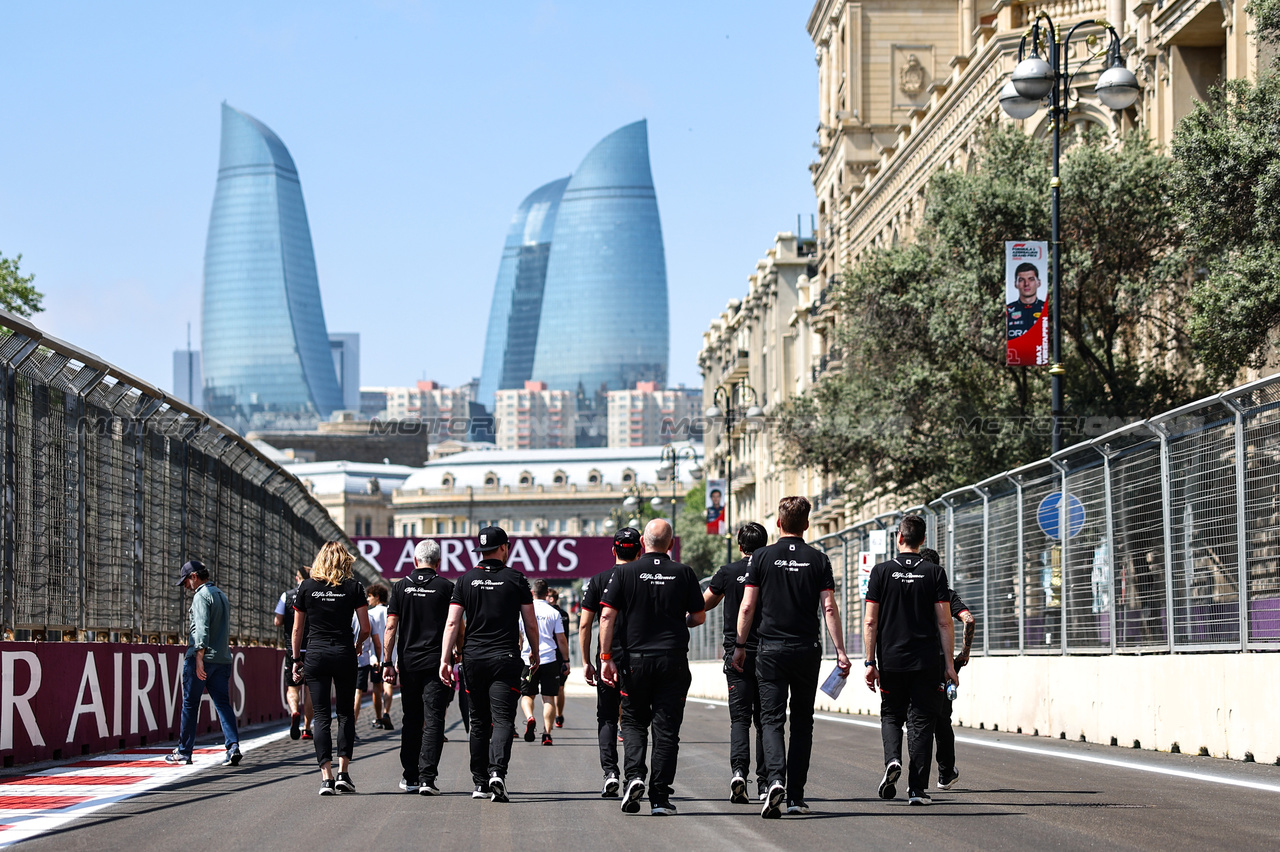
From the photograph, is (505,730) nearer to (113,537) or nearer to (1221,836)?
(1221,836)

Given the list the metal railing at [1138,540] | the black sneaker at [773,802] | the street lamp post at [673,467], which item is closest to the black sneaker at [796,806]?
the black sneaker at [773,802]

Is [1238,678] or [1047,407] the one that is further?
[1047,407]

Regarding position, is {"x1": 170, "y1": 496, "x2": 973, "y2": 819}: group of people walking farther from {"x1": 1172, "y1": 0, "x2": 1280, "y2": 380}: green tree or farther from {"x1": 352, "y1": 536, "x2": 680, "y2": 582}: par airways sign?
{"x1": 352, "y1": 536, "x2": 680, "y2": 582}: par airways sign

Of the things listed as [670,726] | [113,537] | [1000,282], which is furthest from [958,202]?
[670,726]

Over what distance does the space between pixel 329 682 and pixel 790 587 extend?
136 inches

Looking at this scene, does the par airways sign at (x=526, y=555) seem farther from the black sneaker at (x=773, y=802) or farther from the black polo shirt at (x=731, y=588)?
the black sneaker at (x=773, y=802)

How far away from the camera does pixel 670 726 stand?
1102 centimetres

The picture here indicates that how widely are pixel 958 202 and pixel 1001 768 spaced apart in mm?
21898

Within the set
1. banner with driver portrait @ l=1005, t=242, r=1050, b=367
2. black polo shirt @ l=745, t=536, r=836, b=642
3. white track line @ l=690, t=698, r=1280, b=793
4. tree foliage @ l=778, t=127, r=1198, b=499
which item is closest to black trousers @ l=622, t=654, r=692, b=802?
black polo shirt @ l=745, t=536, r=836, b=642

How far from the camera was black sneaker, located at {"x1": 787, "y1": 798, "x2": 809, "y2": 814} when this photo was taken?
10.6m

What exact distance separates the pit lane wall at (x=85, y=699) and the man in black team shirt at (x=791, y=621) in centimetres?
623

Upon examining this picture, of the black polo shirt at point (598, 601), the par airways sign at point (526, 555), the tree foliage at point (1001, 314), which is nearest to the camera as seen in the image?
the black polo shirt at point (598, 601)

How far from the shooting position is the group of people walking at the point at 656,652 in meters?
11.0

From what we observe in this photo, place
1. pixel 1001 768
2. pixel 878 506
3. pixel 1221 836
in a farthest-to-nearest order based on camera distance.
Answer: pixel 878 506 → pixel 1001 768 → pixel 1221 836
